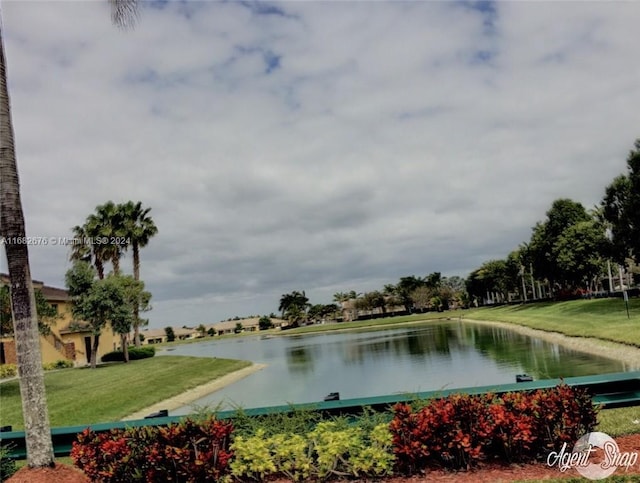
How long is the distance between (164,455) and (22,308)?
3.14 m

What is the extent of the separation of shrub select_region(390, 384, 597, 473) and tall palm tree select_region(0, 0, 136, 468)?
468 centimetres

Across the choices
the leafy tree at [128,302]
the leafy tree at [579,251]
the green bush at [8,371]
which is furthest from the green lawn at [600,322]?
the green bush at [8,371]

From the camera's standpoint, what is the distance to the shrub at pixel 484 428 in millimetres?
5711

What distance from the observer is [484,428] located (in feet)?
18.8

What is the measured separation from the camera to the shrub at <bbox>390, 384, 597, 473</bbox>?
571 centimetres

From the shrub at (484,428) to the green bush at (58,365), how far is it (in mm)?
37382

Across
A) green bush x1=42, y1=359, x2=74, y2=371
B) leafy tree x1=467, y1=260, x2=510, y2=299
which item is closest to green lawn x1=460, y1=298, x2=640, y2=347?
green bush x1=42, y1=359, x2=74, y2=371

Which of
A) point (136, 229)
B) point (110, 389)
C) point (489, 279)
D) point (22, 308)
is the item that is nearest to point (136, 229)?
point (136, 229)

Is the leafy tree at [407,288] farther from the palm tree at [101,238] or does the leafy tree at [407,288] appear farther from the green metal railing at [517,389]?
the green metal railing at [517,389]

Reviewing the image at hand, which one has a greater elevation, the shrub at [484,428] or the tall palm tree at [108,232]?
the tall palm tree at [108,232]

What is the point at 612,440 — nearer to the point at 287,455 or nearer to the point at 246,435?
the point at 287,455

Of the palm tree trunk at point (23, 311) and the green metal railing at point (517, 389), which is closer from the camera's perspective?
the palm tree trunk at point (23, 311)

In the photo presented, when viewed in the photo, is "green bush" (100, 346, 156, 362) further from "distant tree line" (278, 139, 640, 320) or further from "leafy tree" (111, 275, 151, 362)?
"distant tree line" (278, 139, 640, 320)

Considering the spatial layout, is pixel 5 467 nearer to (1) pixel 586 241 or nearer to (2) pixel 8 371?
(2) pixel 8 371
